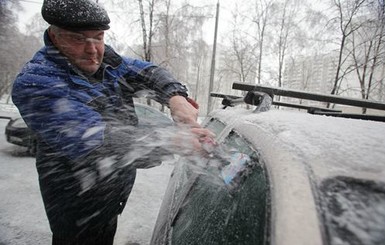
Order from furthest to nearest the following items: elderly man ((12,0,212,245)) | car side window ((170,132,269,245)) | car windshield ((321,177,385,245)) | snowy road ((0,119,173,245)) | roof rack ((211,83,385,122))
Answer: snowy road ((0,119,173,245)), roof rack ((211,83,385,122)), elderly man ((12,0,212,245)), car side window ((170,132,269,245)), car windshield ((321,177,385,245))

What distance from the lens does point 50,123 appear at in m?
1.52

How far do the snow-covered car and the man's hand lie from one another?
0.25m

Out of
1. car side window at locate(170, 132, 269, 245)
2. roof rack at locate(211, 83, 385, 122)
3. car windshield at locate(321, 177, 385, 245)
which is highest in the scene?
roof rack at locate(211, 83, 385, 122)

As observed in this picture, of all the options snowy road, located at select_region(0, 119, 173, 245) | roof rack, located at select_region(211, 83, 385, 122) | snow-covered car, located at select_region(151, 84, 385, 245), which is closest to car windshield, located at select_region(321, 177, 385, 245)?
snow-covered car, located at select_region(151, 84, 385, 245)

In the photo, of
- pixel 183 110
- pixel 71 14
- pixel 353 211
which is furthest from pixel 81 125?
pixel 353 211

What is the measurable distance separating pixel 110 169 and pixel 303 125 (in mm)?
958

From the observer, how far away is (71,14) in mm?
1701

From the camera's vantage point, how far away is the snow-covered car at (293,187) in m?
0.74

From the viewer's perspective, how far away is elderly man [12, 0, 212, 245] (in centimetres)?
147

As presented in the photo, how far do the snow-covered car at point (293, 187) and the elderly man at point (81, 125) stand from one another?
227mm

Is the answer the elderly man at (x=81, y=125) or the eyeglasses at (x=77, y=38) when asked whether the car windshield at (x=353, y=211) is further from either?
the eyeglasses at (x=77, y=38)

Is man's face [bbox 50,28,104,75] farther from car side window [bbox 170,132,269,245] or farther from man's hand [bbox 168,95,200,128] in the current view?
A: car side window [bbox 170,132,269,245]

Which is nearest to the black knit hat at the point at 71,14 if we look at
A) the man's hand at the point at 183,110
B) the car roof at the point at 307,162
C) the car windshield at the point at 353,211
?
the man's hand at the point at 183,110

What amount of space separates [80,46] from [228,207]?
1.17 meters
